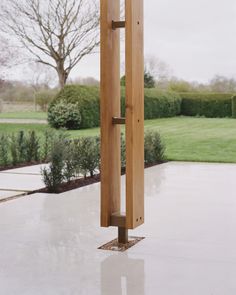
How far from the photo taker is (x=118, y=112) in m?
3.62

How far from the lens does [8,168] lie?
27.2 ft

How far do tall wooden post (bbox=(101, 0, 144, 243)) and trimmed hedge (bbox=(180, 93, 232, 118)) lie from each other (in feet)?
24.4

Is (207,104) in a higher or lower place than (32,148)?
higher

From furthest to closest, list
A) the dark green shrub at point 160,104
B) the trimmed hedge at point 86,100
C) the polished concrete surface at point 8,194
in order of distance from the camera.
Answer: the dark green shrub at point 160,104
the trimmed hedge at point 86,100
the polished concrete surface at point 8,194

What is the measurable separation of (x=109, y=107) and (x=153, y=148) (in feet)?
18.1

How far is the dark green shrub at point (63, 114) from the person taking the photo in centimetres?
1134

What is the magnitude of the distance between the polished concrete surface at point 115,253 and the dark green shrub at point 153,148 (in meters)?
2.92

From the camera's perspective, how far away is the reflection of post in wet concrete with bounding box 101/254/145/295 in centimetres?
279

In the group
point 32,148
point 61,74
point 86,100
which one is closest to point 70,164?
point 32,148

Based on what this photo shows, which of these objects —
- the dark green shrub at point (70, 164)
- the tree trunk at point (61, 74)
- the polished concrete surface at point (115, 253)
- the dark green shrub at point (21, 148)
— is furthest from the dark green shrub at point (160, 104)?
the polished concrete surface at point (115, 253)

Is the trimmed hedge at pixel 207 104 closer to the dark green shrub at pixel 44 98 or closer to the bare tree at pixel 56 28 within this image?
the bare tree at pixel 56 28

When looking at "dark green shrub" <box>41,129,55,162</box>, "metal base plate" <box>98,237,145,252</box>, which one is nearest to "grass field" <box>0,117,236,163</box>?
"dark green shrub" <box>41,129,55,162</box>

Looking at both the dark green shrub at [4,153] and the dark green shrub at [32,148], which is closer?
the dark green shrub at [4,153]

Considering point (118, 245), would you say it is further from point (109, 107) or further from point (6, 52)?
point (6, 52)
